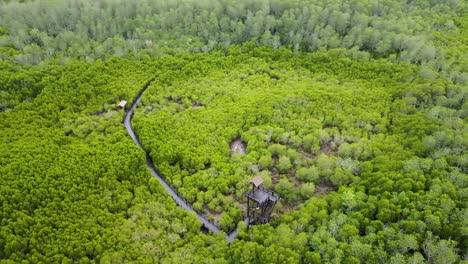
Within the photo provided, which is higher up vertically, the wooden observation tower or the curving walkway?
the wooden observation tower

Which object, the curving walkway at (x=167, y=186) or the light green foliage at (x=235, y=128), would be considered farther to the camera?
the curving walkway at (x=167, y=186)

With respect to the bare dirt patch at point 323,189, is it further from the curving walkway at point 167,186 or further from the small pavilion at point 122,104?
the small pavilion at point 122,104

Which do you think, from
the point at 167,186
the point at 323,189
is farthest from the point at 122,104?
the point at 323,189

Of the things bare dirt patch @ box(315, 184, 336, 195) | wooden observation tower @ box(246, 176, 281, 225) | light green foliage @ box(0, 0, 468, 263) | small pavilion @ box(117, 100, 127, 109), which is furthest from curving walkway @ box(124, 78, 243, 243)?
bare dirt patch @ box(315, 184, 336, 195)

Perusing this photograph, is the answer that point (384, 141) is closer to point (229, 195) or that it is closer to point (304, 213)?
point (304, 213)

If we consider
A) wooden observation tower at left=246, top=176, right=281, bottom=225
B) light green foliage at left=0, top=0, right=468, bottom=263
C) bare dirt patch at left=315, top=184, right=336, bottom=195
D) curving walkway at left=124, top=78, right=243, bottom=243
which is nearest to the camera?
light green foliage at left=0, top=0, right=468, bottom=263

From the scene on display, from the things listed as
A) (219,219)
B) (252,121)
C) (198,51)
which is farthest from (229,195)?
(198,51)

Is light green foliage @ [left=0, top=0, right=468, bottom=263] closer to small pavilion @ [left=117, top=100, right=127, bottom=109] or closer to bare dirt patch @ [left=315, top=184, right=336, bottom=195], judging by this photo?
bare dirt patch @ [left=315, top=184, right=336, bottom=195]

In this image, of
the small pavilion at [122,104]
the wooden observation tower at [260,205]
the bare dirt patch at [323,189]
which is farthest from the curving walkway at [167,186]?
the bare dirt patch at [323,189]
